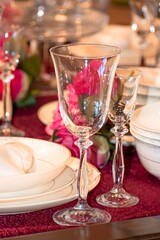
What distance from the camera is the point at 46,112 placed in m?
1.65

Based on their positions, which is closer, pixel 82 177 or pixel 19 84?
pixel 82 177

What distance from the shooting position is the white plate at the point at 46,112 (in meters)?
1.58

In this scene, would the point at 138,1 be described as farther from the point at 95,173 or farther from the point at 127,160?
the point at 95,173

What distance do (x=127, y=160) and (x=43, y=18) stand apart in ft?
4.42

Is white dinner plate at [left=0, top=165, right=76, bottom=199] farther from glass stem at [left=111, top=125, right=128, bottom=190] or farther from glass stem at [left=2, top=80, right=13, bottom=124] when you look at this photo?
glass stem at [left=2, top=80, right=13, bottom=124]

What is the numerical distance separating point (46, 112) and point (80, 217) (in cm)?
62

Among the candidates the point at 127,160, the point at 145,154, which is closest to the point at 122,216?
the point at 145,154

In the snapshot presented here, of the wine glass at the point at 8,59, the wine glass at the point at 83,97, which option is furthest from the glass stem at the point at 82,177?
the wine glass at the point at 8,59

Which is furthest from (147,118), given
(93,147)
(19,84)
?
(19,84)

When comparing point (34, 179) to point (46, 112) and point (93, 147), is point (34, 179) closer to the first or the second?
point (93, 147)

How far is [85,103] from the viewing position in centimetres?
104

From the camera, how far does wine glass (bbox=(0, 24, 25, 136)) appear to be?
145 cm

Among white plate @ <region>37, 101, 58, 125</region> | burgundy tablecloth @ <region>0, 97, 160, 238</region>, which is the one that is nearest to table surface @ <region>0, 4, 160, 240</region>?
burgundy tablecloth @ <region>0, 97, 160, 238</region>

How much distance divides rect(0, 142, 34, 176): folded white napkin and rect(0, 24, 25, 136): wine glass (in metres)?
0.37
